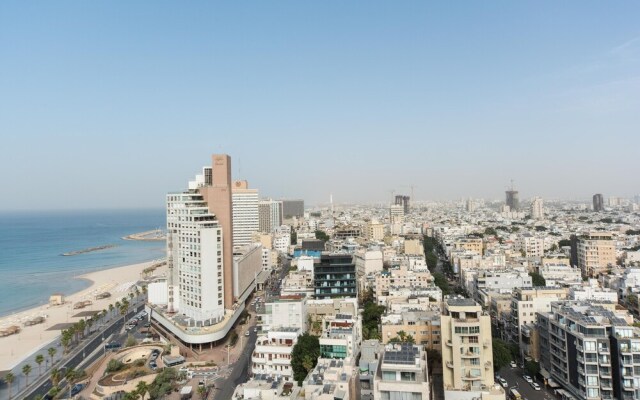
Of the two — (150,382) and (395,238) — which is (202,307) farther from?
(395,238)

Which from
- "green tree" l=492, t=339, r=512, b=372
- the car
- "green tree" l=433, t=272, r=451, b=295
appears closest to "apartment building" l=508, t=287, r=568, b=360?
"green tree" l=492, t=339, r=512, b=372

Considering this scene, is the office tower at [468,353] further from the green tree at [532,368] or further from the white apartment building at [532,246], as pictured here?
the white apartment building at [532,246]

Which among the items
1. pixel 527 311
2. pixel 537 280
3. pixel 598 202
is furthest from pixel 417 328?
pixel 598 202

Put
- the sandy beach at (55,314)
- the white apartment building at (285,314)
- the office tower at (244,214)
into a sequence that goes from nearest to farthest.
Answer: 1. the white apartment building at (285,314)
2. the sandy beach at (55,314)
3. the office tower at (244,214)

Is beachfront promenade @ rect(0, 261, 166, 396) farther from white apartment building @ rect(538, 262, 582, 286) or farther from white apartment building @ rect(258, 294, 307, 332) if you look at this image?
white apartment building @ rect(538, 262, 582, 286)

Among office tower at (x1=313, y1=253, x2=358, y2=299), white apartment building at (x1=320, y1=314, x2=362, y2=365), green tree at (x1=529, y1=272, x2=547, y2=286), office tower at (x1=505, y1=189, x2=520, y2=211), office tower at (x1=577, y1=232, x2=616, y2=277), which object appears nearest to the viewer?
white apartment building at (x1=320, y1=314, x2=362, y2=365)

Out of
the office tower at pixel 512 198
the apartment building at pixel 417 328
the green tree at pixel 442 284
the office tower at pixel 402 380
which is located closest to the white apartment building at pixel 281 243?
the green tree at pixel 442 284

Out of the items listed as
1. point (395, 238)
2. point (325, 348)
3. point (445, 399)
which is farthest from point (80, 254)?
point (445, 399)
